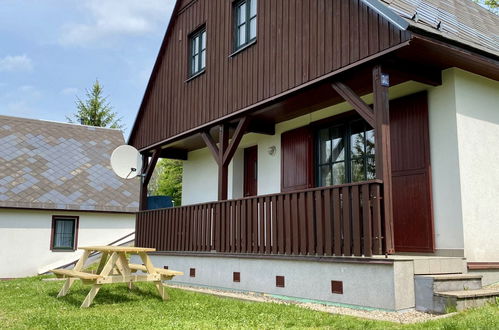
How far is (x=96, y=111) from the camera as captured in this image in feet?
121

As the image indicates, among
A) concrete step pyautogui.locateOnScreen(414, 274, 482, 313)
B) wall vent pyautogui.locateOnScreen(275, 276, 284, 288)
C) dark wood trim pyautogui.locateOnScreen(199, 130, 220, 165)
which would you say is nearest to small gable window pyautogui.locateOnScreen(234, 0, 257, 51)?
dark wood trim pyautogui.locateOnScreen(199, 130, 220, 165)

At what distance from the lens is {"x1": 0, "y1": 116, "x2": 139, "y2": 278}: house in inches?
692

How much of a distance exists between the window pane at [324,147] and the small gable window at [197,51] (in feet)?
10.6

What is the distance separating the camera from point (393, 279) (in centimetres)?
580

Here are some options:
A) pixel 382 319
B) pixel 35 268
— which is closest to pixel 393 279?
pixel 382 319

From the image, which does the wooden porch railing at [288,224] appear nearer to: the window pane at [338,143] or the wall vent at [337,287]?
the wall vent at [337,287]

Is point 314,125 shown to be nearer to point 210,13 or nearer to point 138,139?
point 210,13

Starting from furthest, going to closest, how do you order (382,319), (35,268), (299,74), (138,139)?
(35,268)
(138,139)
(299,74)
(382,319)

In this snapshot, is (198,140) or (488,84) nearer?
(488,84)

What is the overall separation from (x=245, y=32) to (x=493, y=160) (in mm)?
5017

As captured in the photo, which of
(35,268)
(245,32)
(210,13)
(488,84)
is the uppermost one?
(210,13)

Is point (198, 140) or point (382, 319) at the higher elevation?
point (198, 140)

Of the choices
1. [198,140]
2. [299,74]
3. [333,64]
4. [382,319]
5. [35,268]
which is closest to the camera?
[382,319]

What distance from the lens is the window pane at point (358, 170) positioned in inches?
342
